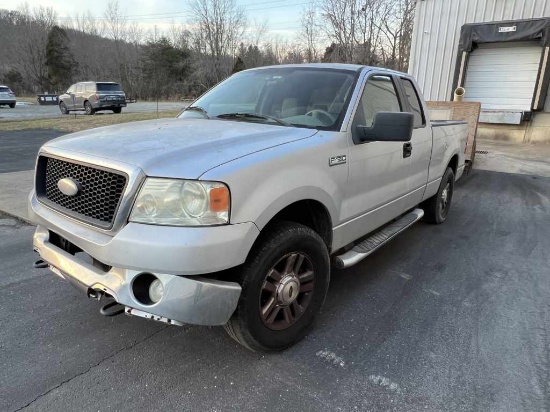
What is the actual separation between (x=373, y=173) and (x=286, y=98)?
0.95 metres

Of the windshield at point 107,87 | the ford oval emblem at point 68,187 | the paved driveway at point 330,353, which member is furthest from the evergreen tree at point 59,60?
the ford oval emblem at point 68,187

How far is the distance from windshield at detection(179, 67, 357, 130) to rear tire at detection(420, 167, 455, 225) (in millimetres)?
2584

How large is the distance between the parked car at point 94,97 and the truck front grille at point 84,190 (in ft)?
77.1

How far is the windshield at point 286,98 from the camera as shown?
3.07 m

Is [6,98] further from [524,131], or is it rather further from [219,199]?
[219,199]

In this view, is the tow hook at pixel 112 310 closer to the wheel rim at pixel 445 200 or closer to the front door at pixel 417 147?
the front door at pixel 417 147

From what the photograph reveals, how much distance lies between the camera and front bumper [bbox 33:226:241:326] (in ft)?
6.58

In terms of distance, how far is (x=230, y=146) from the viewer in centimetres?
232

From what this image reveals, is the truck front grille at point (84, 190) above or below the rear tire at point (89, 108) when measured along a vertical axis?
above

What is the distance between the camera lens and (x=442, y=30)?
571 inches

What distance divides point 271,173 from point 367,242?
5.03ft

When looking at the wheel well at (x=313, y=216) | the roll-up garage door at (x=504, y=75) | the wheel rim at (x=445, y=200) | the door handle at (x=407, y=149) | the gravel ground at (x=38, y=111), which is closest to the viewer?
the wheel well at (x=313, y=216)

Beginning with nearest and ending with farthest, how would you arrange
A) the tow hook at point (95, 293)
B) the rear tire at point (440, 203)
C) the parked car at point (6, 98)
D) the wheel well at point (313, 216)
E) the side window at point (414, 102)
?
1. the tow hook at point (95, 293)
2. the wheel well at point (313, 216)
3. the side window at point (414, 102)
4. the rear tire at point (440, 203)
5. the parked car at point (6, 98)

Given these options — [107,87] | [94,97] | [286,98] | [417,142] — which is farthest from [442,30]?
[94,97]
